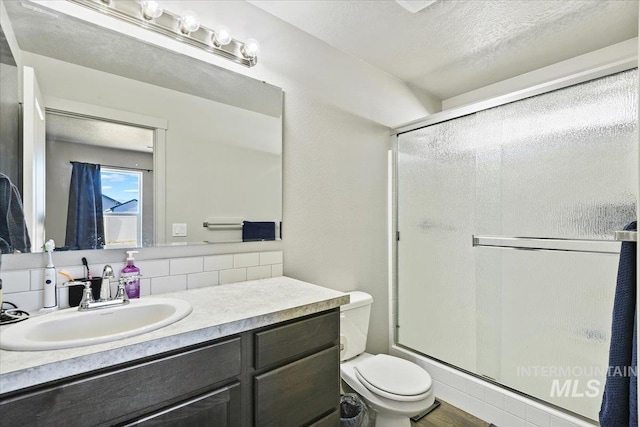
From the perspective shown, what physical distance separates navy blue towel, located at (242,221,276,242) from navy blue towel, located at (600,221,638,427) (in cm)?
139

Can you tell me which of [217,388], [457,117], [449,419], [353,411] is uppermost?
[457,117]

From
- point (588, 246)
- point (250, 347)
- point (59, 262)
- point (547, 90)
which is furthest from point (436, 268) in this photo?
point (59, 262)

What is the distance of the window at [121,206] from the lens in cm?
127

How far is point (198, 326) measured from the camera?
0.93m

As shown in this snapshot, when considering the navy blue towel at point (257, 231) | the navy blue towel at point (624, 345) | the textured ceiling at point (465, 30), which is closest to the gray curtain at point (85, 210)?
the navy blue towel at point (257, 231)

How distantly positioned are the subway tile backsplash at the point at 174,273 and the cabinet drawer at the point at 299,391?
0.60 meters

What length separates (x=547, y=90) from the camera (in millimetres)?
1646

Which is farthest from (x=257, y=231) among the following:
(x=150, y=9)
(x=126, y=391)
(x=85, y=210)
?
(x=150, y=9)

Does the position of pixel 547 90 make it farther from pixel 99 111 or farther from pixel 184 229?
pixel 99 111

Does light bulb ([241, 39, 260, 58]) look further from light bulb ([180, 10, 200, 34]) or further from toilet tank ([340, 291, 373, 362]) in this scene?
toilet tank ([340, 291, 373, 362])

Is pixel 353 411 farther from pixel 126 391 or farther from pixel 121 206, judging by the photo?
pixel 121 206

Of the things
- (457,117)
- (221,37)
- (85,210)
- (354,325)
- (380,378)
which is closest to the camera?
(85,210)

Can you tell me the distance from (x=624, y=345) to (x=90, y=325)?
5.22ft

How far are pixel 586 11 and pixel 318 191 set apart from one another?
1.77 meters
